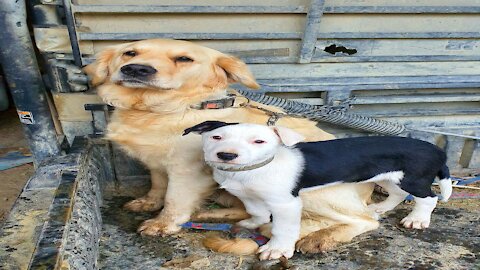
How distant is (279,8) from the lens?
313 centimetres

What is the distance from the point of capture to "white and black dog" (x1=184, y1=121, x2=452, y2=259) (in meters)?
2.22

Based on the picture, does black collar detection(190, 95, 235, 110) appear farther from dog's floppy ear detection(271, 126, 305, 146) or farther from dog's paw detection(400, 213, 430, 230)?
dog's paw detection(400, 213, 430, 230)

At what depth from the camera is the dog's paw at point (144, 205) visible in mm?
3299

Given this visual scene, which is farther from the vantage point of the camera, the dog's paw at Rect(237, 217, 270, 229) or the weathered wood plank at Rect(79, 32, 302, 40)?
the weathered wood plank at Rect(79, 32, 302, 40)

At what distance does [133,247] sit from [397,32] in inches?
102

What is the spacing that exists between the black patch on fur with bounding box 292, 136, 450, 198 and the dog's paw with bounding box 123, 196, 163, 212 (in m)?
1.31

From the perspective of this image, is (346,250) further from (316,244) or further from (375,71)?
(375,71)

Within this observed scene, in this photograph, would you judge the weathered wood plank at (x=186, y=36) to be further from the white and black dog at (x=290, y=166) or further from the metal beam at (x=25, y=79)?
the white and black dog at (x=290, y=166)

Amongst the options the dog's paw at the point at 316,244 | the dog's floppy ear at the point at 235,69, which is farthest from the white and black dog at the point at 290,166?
the dog's floppy ear at the point at 235,69

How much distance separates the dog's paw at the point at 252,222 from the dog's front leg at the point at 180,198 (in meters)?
0.32

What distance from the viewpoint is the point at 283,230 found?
8.46ft

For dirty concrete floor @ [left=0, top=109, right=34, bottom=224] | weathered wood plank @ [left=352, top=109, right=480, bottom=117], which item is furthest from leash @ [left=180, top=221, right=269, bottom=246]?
dirty concrete floor @ [left=0, top=109, right=34, bottom=224]

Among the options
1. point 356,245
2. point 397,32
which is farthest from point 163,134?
point 397,32

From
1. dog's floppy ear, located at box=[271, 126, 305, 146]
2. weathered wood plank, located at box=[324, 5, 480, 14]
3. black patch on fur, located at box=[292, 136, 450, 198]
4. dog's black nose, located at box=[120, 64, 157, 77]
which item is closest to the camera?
dog's floppy ear, located at box=[271, 126, 305, 146]
